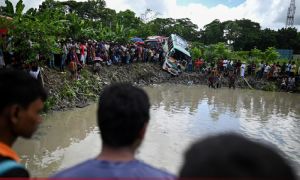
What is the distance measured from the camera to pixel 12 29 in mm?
7355

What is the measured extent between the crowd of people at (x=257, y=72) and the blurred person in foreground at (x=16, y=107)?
16.9m

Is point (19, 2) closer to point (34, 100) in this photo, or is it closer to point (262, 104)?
point (34, 100)

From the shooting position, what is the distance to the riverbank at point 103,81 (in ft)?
29.9

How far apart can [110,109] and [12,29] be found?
308 inches

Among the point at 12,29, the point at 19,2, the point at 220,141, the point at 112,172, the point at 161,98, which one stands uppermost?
the point at 19,2

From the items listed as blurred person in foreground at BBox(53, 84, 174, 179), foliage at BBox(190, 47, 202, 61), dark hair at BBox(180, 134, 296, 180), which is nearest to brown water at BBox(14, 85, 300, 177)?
blurred person in foreground at BBox(53, 84, 174, 179)

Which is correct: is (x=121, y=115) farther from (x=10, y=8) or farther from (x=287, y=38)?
(x=287, y=38)

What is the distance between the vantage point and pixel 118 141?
1.16m

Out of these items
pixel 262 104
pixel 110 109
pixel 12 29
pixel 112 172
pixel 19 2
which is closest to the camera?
pixel 112 172

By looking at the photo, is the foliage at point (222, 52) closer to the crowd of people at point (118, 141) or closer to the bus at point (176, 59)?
the bus at point (176, 59)

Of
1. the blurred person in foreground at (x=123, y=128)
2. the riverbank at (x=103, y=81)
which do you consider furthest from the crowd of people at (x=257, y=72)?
the blurred person in foreground at (x=123, y=128)

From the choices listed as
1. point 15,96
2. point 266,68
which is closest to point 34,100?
point 15,96

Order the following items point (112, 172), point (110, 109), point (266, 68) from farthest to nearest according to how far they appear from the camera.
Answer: point (266, 68) < point (110, 109) < point (112, 172)

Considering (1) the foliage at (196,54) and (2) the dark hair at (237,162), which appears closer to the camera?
(2) the dark hair at (237,162)
